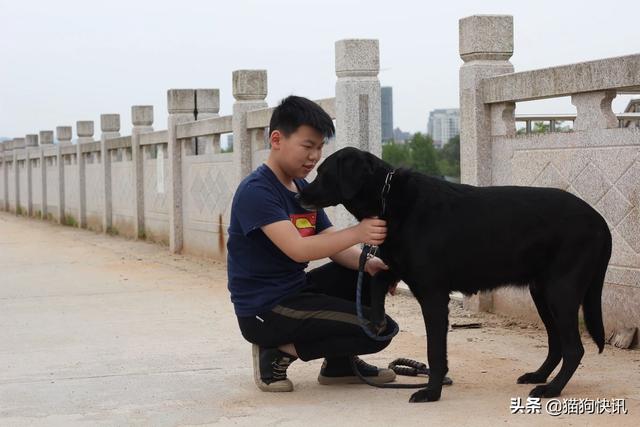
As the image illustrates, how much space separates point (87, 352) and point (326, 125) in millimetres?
2628

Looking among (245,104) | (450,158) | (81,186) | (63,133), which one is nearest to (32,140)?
(63,133)

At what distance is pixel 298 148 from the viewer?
564cm

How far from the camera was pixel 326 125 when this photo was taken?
5.62 meters

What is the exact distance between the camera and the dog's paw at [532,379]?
5793mm

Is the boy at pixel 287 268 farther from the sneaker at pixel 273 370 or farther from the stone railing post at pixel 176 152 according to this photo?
the stone railing post at pixel 176 152

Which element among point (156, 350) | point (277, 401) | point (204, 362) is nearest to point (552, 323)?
point (277, 401)

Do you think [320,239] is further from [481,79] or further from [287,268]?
[481,79]

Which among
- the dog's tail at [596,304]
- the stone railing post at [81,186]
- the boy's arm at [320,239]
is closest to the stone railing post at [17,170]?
the stone railing post at [81,186]

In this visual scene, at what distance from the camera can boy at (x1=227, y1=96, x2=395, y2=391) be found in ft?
18.4

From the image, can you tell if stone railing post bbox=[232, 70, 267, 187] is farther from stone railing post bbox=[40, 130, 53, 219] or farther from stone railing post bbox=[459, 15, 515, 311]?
stone railing post bbox=[40, 130, 53, 219]

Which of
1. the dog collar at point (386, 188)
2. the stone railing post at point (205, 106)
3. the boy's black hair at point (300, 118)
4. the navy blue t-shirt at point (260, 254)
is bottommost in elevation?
the navy blue t-shirt at point (260, 254)

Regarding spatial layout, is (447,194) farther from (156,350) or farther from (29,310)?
(29,310)

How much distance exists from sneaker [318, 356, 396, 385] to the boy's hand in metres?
0.92

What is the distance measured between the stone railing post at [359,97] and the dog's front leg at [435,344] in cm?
476
